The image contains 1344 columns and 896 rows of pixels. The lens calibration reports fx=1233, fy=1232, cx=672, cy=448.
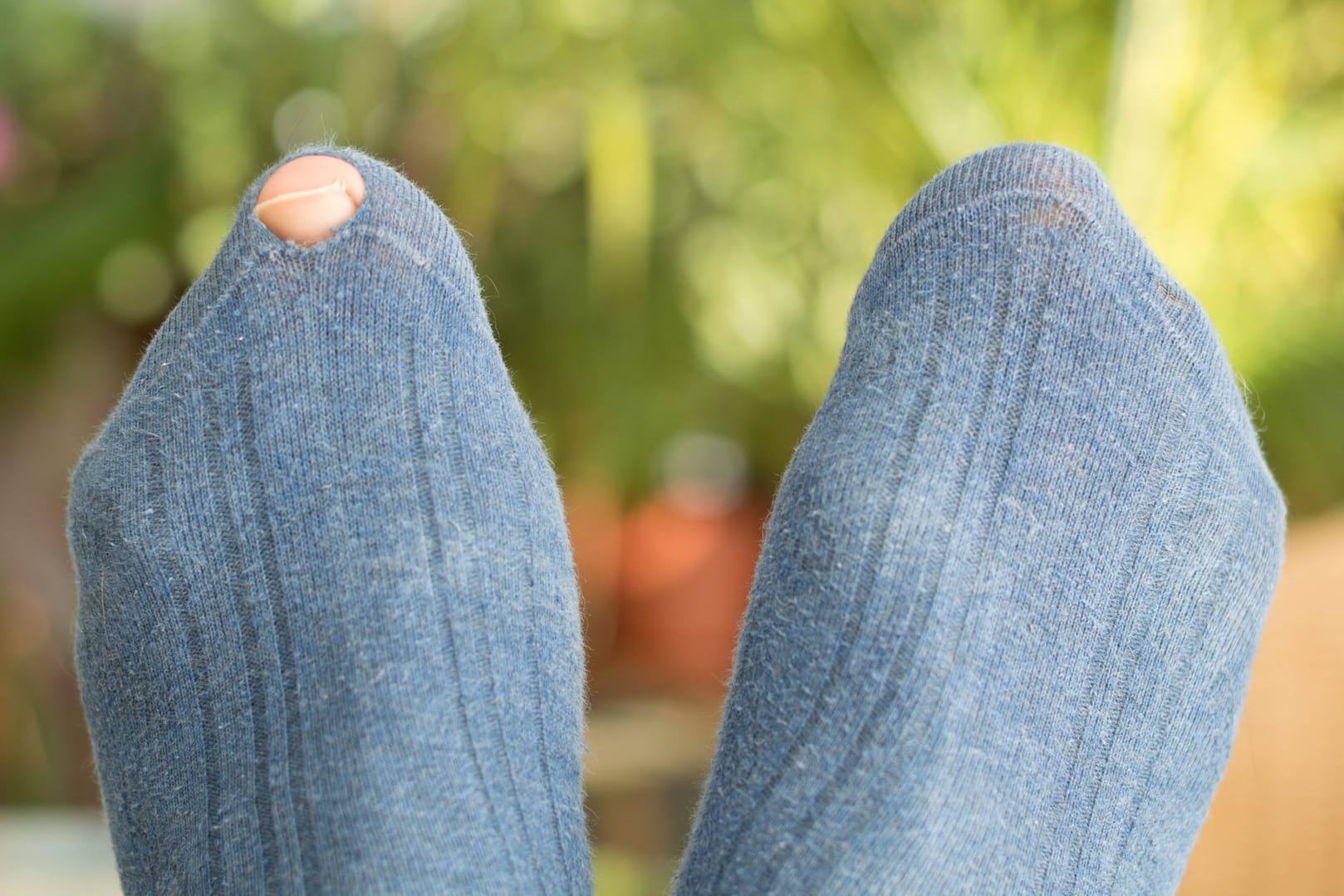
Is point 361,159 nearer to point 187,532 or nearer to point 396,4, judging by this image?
point 187,532

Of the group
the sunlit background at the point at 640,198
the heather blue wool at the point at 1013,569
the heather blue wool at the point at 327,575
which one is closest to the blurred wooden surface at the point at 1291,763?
the heather blue wool at the point at 1013,569

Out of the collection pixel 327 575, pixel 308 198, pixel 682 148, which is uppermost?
pixel 682 148

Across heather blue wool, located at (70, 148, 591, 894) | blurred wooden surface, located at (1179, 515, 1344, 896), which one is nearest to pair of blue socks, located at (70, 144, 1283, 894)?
heather blue wool, located at (70, 148, 591, 894)

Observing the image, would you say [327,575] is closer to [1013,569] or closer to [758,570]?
[758,570]

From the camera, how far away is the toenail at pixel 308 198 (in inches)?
20.9

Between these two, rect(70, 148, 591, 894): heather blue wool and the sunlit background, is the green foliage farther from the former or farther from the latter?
rect(70, 148, 591, 894): heather blue wool

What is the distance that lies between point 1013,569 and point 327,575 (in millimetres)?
289

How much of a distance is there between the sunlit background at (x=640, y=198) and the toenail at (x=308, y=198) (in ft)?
2.48

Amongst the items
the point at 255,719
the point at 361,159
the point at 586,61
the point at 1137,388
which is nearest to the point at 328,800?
the point at 255,719

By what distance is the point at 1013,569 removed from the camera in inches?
20.5

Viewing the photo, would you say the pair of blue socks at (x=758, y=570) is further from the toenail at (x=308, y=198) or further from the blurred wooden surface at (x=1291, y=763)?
the blurred wooden surface at (x=1291, y=763)

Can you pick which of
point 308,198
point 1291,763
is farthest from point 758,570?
point 1291,763

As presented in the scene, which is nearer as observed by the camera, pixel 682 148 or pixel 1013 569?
pixel 1013 569

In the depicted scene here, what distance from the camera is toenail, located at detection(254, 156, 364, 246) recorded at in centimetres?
53
